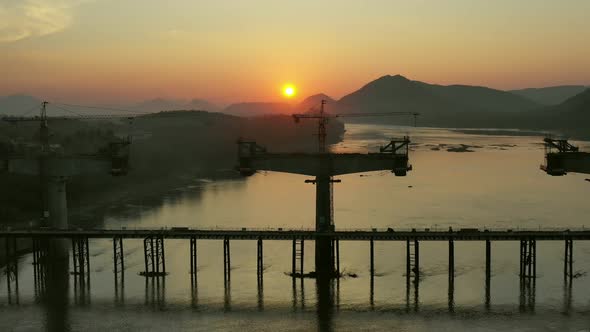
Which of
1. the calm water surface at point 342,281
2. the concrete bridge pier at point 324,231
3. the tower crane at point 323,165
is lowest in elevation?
the calm water surface at point 342,281

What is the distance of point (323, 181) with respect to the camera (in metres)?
53.4

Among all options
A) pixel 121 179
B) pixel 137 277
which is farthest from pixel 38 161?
pixel 121 179

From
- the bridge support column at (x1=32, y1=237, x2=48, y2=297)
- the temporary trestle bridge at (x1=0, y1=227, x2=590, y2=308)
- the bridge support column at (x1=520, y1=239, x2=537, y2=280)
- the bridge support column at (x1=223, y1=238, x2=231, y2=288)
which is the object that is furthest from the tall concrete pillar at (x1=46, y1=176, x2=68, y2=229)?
the bridge support column at (x1=520, y1=239, x2=537, y2=280)

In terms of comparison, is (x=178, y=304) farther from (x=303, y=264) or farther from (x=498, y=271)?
(x=498, y=271)

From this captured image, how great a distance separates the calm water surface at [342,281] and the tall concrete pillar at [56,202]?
4210 millimetres

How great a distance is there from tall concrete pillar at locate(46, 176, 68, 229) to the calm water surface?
4210 millimetres

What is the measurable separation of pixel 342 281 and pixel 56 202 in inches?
1000

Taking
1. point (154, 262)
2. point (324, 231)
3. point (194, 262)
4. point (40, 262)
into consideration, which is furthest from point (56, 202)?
point (324, 231)

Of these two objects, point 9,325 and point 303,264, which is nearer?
point 9,325

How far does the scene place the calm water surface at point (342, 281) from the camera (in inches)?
1642

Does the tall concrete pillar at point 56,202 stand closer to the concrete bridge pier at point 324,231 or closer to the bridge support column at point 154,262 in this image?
the bridge support column at point 154,262

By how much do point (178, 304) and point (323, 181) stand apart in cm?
1562

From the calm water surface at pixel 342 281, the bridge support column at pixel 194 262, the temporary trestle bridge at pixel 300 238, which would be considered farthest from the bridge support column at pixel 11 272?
the bridge support column at pixel 194 262

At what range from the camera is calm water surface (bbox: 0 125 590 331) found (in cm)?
4172
